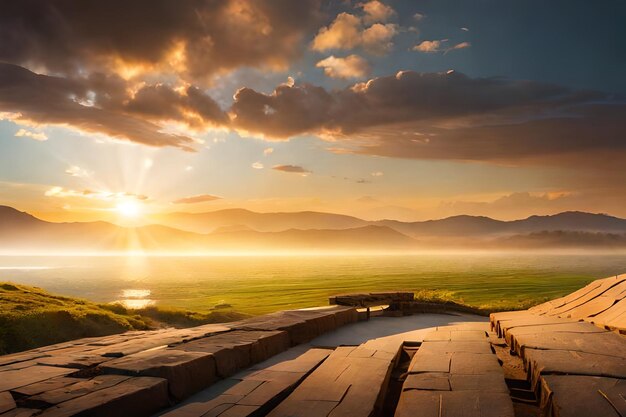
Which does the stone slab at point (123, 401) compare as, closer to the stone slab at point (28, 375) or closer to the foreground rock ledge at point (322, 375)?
the foreground rock ledge at point (322, 375)

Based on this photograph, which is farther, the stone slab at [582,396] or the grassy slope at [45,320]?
the grassy slope at [45,320]

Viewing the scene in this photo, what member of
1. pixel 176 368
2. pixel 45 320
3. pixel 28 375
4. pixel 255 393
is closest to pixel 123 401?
pixel 176 368

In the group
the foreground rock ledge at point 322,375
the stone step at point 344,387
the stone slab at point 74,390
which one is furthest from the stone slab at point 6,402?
the stone step at point 344,387

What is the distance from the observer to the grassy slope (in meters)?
13.7

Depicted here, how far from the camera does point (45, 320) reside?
14883mm

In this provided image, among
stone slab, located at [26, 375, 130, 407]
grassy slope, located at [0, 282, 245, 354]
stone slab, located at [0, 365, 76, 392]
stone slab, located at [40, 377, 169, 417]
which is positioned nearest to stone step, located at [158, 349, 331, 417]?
stone slab, located at [40, 377, 169, 417]

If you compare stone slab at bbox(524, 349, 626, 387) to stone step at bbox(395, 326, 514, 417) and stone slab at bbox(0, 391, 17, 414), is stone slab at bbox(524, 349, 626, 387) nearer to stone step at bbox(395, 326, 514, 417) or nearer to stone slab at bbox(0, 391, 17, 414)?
stone step at bbox(395, 326, 514, 417)

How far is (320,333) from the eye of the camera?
9539 mm

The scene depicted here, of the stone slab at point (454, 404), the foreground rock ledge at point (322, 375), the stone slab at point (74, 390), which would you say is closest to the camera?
the stone slab at point (454, 404)

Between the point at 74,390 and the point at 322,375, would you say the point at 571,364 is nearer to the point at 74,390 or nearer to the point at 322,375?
the point at 322,375

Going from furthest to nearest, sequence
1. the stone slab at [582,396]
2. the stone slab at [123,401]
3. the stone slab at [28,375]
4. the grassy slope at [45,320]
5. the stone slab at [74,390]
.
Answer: the grassy slope at [45,320], the stone slab at [28,375], the stone slab at [74,390], the stone slab at [123,401], the stone slab at [582,396]

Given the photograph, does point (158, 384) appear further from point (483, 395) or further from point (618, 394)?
point (618, 394)

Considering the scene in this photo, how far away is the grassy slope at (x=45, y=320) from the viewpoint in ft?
45.1

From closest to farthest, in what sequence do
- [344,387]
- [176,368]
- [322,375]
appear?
[344,387] → [176,368] → [322,375]
